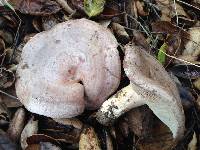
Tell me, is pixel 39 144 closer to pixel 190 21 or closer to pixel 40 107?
pixel 40 107


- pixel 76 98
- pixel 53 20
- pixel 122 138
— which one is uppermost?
pixel 53 20

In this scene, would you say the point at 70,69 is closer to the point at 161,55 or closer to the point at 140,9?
the point at 161,55

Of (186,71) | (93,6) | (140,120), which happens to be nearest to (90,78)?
(140,120)

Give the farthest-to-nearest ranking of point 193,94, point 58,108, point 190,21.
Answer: point 190,21, point 193,94, point 58,108

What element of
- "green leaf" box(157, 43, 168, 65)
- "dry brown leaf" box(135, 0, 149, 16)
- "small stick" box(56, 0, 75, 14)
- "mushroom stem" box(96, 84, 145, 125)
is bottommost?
"mushroom stem" box(96, 84, 145, 125)

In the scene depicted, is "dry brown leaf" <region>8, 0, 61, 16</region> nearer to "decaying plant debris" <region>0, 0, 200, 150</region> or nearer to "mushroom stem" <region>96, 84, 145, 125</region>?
"decaying plant debris" <region>0, 0, 200, 150</region>

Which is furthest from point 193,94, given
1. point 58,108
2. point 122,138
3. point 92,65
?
point 58,108

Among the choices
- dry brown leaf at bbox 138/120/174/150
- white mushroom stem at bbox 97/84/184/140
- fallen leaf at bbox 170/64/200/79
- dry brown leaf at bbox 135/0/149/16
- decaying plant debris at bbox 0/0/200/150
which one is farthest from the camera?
dry brown leaf at bbox 135/0/149/16

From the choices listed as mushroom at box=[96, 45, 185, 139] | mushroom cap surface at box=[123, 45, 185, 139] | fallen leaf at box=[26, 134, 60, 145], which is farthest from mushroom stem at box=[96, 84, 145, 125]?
fallen leaf at box=[26, 134, 60, 145]
